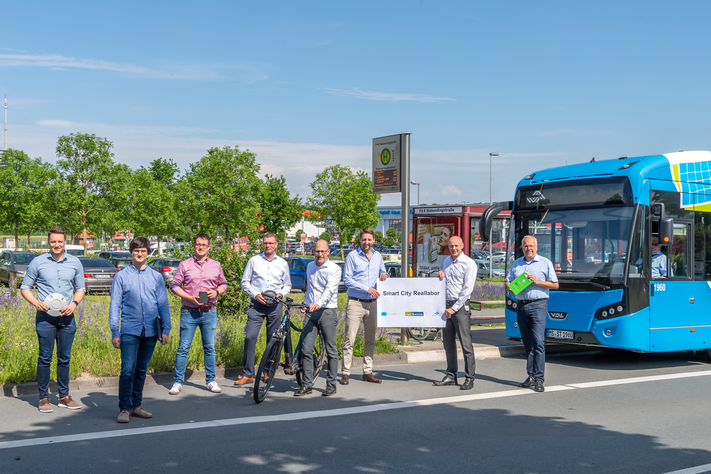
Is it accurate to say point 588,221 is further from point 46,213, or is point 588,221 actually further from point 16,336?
point 46,213

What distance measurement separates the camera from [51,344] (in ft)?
22.9

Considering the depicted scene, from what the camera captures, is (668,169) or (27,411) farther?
(668,169)

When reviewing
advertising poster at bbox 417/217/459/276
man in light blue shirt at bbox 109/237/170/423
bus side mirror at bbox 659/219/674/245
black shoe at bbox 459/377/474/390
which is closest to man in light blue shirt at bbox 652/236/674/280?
bus side mirror at bbox 659/219/674/245

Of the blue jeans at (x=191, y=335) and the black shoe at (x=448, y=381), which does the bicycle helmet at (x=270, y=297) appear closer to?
the blue jeans at (x=191, y=335)

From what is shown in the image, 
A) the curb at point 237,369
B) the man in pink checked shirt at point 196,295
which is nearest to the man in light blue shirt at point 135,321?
the man in pink checked shirt at point 196,295

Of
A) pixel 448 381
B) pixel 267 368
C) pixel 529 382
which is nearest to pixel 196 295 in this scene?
pixel 267 368

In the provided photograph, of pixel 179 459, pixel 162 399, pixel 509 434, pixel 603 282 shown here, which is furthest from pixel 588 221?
pixel 179 459

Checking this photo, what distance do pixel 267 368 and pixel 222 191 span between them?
2965 cm

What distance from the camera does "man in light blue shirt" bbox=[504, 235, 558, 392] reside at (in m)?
8.38

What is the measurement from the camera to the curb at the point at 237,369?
7.59 m

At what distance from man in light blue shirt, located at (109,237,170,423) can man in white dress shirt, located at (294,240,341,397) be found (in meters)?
1.80

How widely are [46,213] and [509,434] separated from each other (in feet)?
107

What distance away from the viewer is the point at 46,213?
34.0 metres

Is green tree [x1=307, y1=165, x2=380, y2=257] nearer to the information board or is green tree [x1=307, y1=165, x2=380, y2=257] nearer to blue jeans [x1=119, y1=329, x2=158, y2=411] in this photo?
the information board
